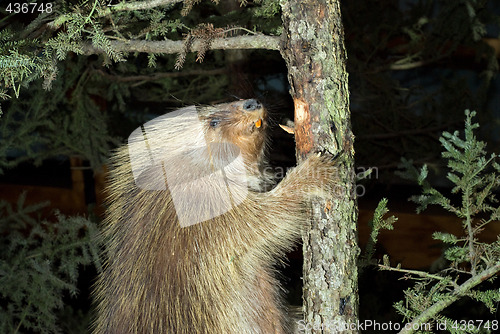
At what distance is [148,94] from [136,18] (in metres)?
2.02

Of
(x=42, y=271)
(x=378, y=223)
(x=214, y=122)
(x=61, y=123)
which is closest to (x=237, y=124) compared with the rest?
→ (x=214, y=122)

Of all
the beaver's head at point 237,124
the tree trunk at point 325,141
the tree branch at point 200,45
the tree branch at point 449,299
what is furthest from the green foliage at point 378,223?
the tree branch at point 200,45

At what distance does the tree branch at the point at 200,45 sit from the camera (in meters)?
1.65

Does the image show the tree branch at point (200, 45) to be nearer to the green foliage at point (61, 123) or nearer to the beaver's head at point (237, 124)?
the beaver's head at point (237, 124)

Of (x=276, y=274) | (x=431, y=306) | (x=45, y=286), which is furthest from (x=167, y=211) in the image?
(x=45, y=286)

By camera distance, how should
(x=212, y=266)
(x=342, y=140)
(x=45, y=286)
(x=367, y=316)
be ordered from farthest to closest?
(x=367, y=316)
(x=45, y=286)
(x=212, y=266)
(x=342, y=140)

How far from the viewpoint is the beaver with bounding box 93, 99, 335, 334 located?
6.45ft

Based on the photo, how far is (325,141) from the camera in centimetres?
162

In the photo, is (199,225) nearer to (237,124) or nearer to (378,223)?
(237,124)

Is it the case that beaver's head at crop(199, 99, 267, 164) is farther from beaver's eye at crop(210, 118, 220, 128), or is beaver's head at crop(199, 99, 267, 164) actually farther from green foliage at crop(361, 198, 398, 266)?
green foliage at crop(361, 198, 398, 266)

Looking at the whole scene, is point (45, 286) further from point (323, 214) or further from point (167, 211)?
point (323, 214)

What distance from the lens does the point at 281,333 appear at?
83.8 inches

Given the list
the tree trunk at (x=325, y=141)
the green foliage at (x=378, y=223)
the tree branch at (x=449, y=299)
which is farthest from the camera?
the green foliage at (x=378, y=223)

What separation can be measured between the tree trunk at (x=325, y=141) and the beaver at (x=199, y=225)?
0.86 ft
